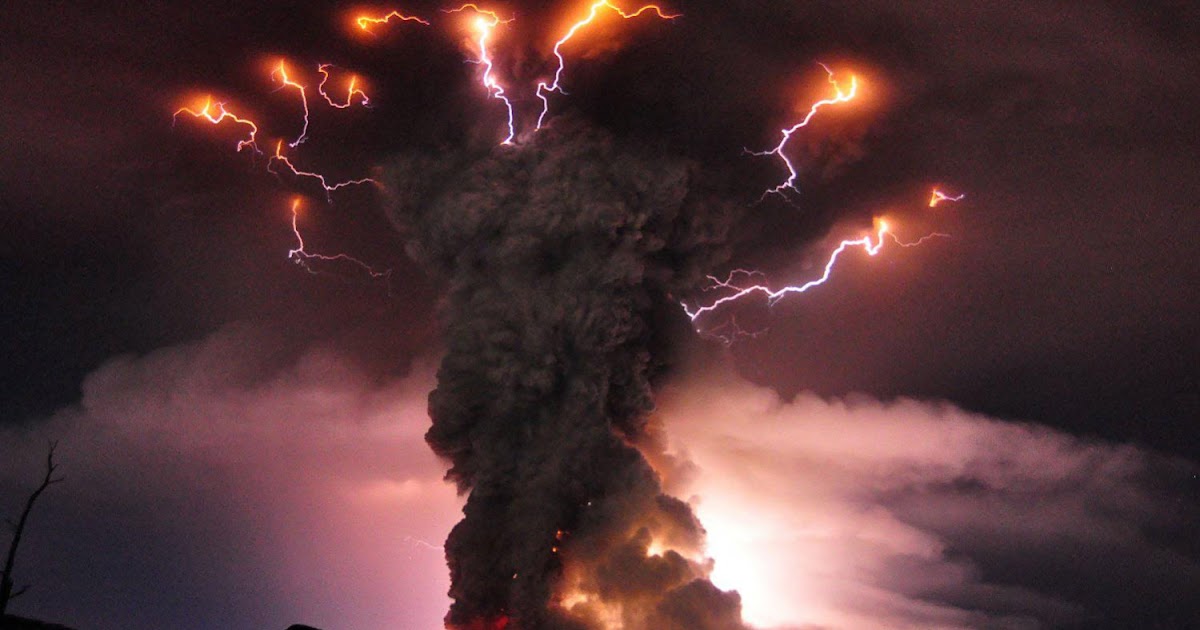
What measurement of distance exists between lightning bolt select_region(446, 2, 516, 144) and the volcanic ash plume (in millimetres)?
1254

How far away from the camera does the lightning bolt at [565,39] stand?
23.6 m

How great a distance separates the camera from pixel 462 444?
24.7m

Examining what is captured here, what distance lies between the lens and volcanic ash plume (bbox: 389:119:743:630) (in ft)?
72.9

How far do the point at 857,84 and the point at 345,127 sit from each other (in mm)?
12727

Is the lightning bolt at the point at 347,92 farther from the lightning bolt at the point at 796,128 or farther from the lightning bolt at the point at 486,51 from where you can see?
the lightning bolt at the point at 796,128

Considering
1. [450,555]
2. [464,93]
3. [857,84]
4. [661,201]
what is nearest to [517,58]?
[464,93]

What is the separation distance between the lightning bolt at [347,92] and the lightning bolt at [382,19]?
1.36 meters

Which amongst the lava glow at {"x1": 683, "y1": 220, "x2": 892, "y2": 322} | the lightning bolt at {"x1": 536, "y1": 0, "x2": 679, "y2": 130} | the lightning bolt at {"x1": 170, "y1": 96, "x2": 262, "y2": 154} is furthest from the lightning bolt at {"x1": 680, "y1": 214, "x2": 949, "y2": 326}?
the lightning bolt at {"x1": 170, "y1": 96, "x2": 262, "y2": 154}

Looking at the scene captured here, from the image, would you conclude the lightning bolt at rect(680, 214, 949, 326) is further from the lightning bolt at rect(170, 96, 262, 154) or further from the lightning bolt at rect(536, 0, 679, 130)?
the lightning bolt at rect(170, 96, 262, 154)

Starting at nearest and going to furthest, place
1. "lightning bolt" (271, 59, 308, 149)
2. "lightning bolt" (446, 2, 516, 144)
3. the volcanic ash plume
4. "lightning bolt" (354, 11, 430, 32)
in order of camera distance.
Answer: the volcanic ash plume < "lightning bolt" (446, 2, 516, 144) < "lightning bolt" (354, 11, 430, 32) < "lightning bolt" (271, 59, 308, 149)

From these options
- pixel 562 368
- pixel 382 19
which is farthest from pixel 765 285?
pixel 382 19

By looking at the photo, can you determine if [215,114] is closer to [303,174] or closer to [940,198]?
[303,174]

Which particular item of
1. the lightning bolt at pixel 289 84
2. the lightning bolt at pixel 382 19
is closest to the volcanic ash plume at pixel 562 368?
the lightning bolt at pixel 289 84

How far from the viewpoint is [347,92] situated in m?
25.8
